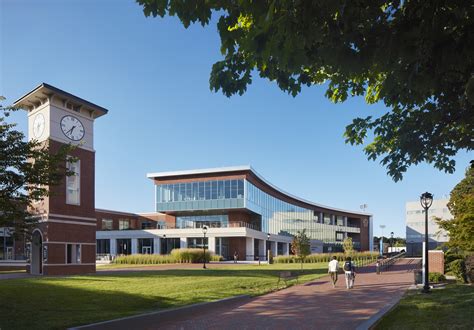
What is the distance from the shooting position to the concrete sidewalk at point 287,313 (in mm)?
11094

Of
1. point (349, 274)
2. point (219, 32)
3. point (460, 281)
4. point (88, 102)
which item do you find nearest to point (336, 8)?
point (219, 32)

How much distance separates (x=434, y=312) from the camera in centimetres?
1173

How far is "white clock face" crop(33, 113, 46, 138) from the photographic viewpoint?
32.0 metres

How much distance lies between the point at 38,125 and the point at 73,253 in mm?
9668

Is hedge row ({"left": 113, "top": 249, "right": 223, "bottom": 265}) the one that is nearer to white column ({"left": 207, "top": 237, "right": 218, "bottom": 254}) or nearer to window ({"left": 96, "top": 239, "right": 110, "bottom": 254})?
white column ({"left": 207, "top": 237, "right": 218, "bottom": 254})

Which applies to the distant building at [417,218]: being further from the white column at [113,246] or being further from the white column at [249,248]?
the white column at [113,246]

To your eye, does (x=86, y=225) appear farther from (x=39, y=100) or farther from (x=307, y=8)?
(x=307, y=8)

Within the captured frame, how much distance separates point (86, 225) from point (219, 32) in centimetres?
3115

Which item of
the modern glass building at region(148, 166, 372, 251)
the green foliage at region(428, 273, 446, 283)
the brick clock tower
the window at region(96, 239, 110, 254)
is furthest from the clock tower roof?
the window at region(96, 239, 110, 254)

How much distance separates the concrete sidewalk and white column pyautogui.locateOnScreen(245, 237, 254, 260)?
4610 centimetres

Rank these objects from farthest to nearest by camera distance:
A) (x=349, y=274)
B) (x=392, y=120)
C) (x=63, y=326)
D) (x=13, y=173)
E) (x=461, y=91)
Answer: (x=349, y=274) < (x=13, y=173) < (x=63, y=326) < (x=392, y=120) < (x=461, y=91)

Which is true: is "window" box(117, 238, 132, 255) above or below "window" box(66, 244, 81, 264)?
below

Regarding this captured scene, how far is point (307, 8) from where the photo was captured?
4562mm

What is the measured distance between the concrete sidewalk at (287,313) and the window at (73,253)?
19367 millimetres
